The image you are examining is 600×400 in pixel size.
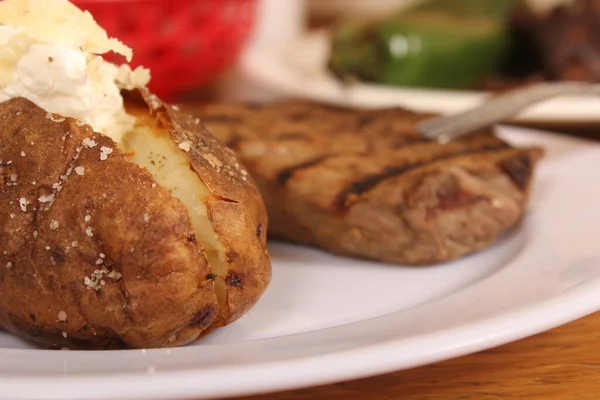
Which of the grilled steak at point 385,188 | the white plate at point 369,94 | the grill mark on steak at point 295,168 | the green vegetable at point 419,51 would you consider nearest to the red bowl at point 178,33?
the white plate at point 369,94

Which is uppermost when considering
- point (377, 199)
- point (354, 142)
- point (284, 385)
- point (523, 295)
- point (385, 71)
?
point (385, 71)

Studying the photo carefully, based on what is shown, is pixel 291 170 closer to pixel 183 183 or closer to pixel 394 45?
pixel 183 183

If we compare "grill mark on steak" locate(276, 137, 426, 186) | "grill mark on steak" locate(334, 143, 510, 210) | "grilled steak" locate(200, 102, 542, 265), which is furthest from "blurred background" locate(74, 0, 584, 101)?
"grill mark on steak" locate(334, 143, 510, 210)

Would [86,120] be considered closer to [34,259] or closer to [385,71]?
[34,259]

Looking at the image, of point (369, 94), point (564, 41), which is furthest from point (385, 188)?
point (564, 41)

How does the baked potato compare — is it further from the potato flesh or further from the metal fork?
the metal fork

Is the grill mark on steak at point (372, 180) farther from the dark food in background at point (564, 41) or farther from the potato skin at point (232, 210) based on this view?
the dark food in background at point (564, 41)

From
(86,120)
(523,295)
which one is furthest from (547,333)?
(86,120)
